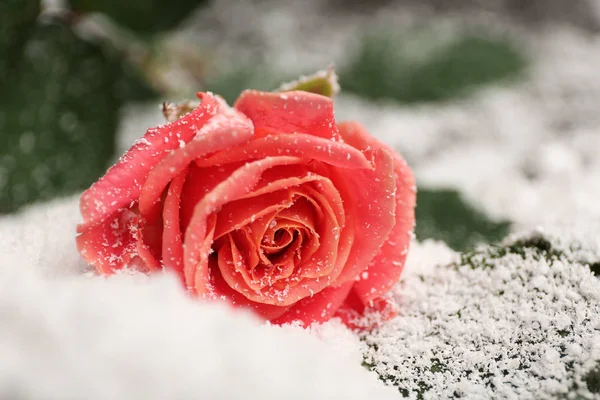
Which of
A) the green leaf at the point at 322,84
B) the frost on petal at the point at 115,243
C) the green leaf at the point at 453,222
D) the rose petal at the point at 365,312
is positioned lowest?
the green leaf at the point at 453,222

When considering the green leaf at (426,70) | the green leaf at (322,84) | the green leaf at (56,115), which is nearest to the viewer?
the green leaf at (322,84)

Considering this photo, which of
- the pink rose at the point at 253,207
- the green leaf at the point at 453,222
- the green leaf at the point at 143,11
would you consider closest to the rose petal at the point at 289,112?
the pink rose at the point at 253,207

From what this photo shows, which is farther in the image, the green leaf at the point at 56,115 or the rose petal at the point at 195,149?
the green leaf at the point at 56,115

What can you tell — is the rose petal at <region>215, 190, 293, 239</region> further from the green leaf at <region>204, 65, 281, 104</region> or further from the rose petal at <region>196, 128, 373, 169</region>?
the green leaf at <region>204, 65, 281, 104</region>

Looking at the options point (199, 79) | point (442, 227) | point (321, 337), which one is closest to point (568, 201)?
point (442, 227)

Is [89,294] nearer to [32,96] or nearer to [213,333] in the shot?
[213,333]

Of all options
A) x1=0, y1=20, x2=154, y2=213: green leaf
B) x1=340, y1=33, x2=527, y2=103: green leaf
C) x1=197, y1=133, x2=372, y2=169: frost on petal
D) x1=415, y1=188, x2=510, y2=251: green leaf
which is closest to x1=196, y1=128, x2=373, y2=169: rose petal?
x1=197, y1=133, x2=372, y2=169: frost on petal

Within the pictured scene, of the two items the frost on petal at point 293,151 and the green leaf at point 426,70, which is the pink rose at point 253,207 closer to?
the frost on petal at point 293,151
